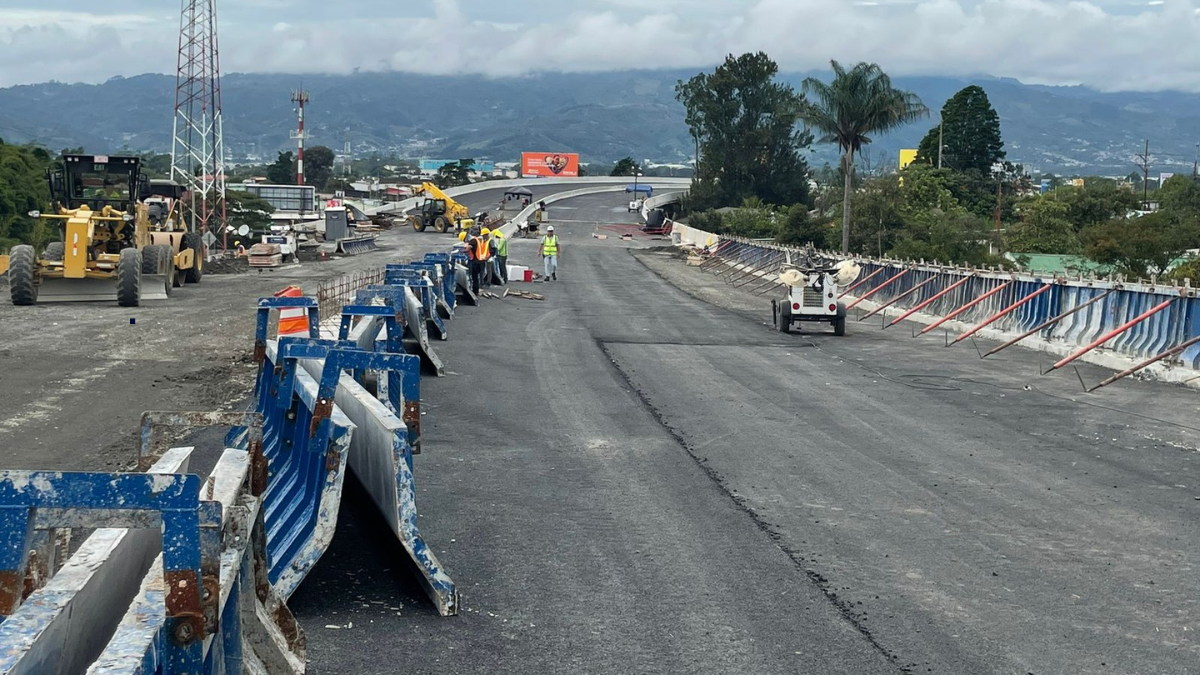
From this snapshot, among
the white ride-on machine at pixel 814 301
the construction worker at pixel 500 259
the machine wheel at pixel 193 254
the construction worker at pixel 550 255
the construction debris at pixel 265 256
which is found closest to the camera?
the white ride-on machine at pixel 814 301

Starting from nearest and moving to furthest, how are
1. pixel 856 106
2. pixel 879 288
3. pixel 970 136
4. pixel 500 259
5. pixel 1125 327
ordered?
1. pixel 1125 327
2. pixel 879 288
3. pixel 500 259
4. pixel 856 106
5. pixel 970 136

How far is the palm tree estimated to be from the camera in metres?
53.3

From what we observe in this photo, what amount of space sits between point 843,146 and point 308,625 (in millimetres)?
50670

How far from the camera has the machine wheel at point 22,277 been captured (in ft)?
84.0

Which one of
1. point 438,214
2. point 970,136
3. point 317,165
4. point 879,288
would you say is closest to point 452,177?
point 317,165

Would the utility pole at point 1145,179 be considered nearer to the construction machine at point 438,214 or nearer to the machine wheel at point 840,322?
the construction machine at point 438,214

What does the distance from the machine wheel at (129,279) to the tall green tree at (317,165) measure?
521 feet

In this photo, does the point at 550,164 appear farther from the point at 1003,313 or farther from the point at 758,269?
the point at 1003,313

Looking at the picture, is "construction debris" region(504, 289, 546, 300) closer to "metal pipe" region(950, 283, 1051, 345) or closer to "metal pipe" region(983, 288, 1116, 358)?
"metal pipe" region(950, 283, 1051, 345)

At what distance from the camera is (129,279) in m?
26.3

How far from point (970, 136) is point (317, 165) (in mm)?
110532

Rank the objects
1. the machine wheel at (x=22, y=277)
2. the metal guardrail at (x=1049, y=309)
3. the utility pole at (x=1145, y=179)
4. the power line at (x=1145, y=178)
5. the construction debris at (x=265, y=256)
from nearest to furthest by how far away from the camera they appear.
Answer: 1. the metal guardrail at (x=1049, y=309)
2. the machine wheel at (x=22, y=277)
3. the construction debris at (x=265, y=256)
4. the utility pole at (x=1145, y=179)
5. the power line at (x=1145, y=178)

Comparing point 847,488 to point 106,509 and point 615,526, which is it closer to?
point 615,526

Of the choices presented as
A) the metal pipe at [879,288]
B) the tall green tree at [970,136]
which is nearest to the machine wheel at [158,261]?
the metal pipe at [879,288]
